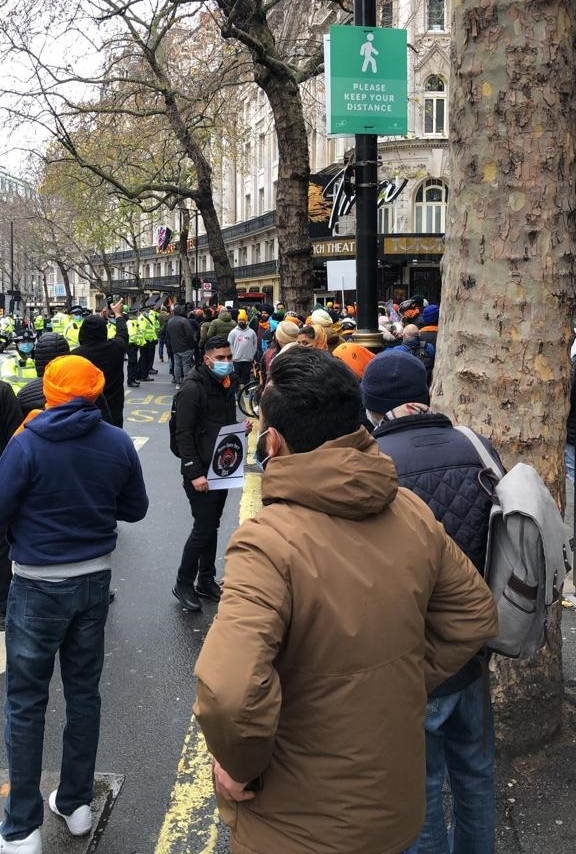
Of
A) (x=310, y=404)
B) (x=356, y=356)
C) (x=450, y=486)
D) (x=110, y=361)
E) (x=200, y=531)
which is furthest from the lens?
(x=110, y=361)

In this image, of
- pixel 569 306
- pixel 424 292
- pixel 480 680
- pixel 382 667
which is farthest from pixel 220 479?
pixel 424 292

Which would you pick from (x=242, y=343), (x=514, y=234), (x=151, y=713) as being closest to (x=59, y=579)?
(x=151, y=713)

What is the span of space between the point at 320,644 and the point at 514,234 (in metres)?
2.16

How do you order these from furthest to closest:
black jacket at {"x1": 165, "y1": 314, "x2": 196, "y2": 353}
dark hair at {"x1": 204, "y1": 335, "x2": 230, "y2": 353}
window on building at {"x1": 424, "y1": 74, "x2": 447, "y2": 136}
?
window on building at {"x1": 424, "y1": 74, "x2": 447, "y2": 136}
black jacket at {"x1": 165, "y1": 314, "x2": 196, "y2": 353}
dark hair at {"x1": 204, "y1": 335, "x2": 230, "y2": 353}

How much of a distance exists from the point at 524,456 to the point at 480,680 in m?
1.14

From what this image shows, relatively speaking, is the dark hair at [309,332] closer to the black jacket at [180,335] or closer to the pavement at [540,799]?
the pavement at [540,799]

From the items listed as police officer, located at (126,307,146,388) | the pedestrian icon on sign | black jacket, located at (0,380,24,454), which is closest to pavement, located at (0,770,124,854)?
black jacket, located at (0,380,24,454)

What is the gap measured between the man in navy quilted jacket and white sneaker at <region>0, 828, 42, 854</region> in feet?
4.48

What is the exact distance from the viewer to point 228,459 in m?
5.34

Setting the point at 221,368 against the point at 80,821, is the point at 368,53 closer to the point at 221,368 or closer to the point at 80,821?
the point at 221,368

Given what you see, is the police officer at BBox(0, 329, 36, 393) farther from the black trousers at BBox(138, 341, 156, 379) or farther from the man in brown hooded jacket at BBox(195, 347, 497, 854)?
the black trousers at BBox(138, 341, 156, 379)

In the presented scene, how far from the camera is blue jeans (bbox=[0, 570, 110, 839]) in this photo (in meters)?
2.89

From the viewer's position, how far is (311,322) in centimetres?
895

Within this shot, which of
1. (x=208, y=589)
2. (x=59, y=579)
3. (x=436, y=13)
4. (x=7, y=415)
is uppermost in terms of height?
(x=436, y=13)
